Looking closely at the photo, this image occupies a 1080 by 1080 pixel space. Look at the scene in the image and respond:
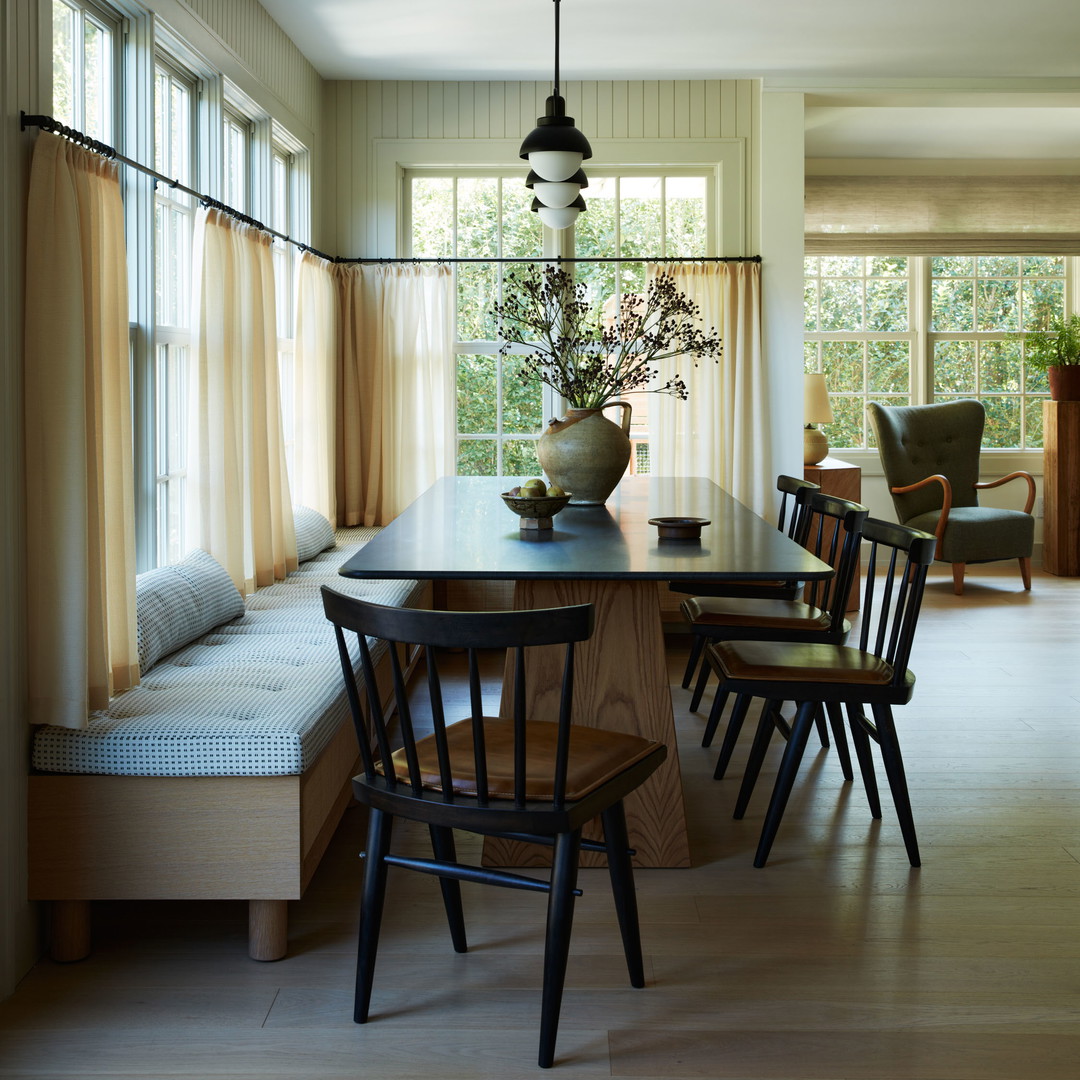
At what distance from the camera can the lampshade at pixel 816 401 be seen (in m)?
6.95

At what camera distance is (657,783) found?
293 centimetres

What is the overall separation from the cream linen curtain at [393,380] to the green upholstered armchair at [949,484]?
294 cm

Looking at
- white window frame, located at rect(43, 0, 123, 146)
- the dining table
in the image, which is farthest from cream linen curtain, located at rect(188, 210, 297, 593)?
the dining table

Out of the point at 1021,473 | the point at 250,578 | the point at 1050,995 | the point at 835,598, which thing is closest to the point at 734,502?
the point at 835,598

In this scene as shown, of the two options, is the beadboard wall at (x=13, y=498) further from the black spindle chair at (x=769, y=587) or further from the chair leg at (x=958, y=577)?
the chair leg at (x=958, y=577)

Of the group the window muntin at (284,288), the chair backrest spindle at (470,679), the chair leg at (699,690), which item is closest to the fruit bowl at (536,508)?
the chair backrest spindle at (470,679)

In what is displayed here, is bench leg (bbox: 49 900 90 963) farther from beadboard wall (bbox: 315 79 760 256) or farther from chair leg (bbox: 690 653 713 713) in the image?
beadboard wall (bbox: 315 79 760 256)

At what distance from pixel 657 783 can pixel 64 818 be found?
1.40 metres

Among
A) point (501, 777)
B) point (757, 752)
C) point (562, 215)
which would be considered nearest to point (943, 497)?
point (562, 215)

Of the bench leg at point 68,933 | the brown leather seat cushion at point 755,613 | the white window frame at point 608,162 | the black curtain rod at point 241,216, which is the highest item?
the white window frame at point 608,162

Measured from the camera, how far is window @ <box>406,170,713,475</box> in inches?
240

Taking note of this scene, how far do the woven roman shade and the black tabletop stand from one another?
455 cm

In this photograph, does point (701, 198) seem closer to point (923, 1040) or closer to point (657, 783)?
point (657, 783)

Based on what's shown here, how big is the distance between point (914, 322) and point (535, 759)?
679cm
